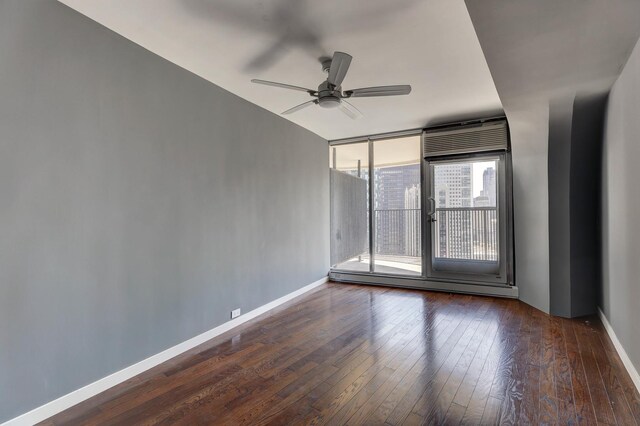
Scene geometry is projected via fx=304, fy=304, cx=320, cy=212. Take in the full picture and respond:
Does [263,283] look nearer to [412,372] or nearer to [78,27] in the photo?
[412,372]

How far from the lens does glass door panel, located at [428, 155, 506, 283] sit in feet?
14.2

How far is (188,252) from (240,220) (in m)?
0.75

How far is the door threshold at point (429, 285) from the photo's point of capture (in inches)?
166

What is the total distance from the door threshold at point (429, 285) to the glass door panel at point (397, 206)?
0.17 meters

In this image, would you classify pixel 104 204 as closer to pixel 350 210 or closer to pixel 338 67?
pixel 338 67

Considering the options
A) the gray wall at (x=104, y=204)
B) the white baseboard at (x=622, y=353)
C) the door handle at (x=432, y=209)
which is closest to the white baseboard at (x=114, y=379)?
the gray wall at (x=104, y=204)

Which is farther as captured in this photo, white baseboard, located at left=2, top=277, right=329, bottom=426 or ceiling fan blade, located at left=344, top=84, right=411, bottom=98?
ceiling fan blade, located at left=344, top=84, right=411, bottom=98

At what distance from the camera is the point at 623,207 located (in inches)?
93.9

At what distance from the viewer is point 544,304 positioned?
11.7 ft

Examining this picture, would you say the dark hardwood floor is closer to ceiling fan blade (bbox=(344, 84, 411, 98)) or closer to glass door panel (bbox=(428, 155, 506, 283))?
glass door panel (bbox=(428, 155, 506, 283))

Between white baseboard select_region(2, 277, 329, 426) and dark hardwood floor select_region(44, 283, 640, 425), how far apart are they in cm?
6

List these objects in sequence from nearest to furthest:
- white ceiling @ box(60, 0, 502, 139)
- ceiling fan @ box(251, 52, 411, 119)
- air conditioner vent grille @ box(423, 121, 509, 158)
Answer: white ceiling @ box(60, 0, 502, 139) < ceiling fan @ box(251, 52, 411, 119) < air conditioner vent grille @ box(423, 121, 509, 158)

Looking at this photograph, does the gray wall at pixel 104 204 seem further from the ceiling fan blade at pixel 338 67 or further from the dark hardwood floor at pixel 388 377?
the ceiling fan blade at pixel 338 67

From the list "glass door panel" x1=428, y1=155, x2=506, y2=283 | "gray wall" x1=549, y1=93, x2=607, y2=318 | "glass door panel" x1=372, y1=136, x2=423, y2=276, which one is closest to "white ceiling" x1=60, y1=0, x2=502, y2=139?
"gray wall" x1=549, y1=93, x2=607, y2=318
